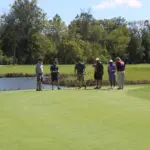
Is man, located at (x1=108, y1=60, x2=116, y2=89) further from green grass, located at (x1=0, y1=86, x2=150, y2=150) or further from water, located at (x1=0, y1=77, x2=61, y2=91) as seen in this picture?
green grass, located at (x1=0, y1=86, x2=150, y2=150)

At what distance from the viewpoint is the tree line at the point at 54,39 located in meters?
117

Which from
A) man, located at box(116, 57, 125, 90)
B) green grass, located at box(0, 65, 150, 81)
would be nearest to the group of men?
man, located at box(116, 57, 125, 90)

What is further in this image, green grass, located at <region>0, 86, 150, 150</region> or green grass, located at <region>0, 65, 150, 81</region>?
green grass, located at <region>0, 65, 150, 81</region>

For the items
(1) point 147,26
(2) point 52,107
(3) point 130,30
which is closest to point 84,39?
(3) point 130,30

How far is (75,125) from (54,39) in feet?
374

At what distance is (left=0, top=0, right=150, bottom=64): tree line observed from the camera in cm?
11688

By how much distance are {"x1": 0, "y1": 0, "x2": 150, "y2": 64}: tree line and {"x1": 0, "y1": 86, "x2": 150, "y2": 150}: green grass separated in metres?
89.8

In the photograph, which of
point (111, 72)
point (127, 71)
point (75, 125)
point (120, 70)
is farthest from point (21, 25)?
point (75, 125)

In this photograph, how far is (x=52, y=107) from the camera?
750 inches

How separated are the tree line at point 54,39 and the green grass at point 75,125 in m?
89.8

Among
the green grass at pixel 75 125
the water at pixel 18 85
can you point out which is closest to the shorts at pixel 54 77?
the water at pixel 18 85

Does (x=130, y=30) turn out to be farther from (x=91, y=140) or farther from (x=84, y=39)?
(x=91, y=140)

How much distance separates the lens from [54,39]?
5022 inches

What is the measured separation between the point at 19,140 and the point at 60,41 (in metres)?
111
